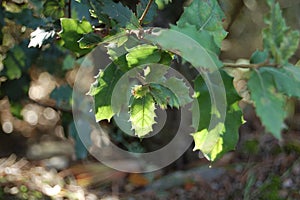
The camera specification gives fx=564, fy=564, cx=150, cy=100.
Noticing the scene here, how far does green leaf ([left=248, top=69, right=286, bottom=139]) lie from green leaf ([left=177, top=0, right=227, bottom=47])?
175 millimetres

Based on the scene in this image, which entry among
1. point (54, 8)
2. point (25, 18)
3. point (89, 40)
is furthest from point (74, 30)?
point (25, 18)

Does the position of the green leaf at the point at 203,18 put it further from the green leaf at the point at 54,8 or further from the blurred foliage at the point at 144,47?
the green leaf at the point at 54,8

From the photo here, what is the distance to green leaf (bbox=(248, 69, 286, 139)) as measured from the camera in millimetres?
643

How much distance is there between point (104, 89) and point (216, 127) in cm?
23

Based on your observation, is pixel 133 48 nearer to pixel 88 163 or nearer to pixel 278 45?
pixel 278 45

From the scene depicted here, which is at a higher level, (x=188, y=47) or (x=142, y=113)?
(x=188, y=47)

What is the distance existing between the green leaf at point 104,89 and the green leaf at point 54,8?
1.62 feet

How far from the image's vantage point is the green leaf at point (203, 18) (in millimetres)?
869

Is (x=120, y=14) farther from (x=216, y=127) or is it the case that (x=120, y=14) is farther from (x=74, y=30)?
(x=216, y=127)

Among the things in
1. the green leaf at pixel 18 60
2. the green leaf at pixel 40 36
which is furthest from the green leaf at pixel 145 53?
the green leaf at pixel 18 60

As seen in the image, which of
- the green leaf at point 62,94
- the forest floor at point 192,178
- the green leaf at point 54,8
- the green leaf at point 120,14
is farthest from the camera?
the forest floor at point 192,178

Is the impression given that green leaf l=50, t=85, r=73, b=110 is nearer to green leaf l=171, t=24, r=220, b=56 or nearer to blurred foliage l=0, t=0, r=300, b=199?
blurred foliage l=0, t=0, r=300, b=199

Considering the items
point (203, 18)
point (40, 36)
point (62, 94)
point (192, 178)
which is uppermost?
point (203, 18)

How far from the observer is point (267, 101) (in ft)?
2.20
